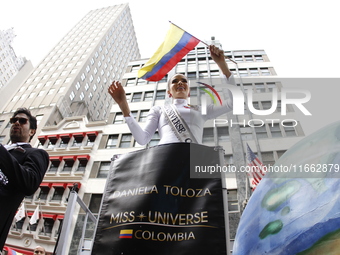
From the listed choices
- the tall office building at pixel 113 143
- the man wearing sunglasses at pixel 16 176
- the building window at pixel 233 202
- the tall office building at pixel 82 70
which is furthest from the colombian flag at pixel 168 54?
the tall office building at pixel 82 70

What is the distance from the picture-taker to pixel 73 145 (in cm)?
2716

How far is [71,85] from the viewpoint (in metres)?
45.4

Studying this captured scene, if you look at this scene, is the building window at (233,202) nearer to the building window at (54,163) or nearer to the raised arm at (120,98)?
the raised arm at (120,98)

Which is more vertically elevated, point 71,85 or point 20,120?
point 71,85

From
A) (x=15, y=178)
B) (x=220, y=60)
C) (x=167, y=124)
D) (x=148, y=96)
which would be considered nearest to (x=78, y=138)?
(x=148, y=96)

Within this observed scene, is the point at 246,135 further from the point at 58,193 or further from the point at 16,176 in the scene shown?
the point at 16,176

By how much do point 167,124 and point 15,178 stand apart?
1760 mm

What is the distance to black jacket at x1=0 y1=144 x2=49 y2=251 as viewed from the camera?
1952 millimetres

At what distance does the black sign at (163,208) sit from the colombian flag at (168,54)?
2.48m

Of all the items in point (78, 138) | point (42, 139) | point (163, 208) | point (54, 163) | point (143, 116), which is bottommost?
point (163, 208)

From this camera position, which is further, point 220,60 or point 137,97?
point 137,97

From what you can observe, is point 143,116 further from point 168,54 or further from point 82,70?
point 82,70

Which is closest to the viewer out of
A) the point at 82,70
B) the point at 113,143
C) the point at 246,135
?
the point at 246,135

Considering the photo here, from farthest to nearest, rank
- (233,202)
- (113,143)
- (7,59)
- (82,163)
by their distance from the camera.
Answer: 1. (7,59)
2. (113,143)
3. (82,163)
4. (233,202)
